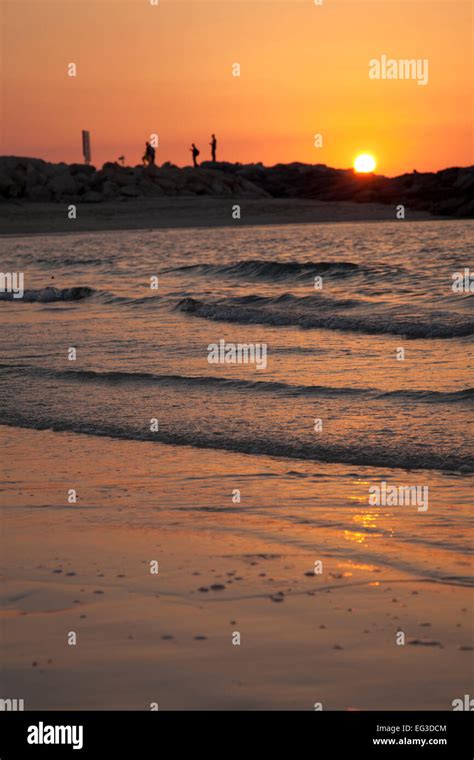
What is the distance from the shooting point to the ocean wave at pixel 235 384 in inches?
358

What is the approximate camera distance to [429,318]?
14664 mm

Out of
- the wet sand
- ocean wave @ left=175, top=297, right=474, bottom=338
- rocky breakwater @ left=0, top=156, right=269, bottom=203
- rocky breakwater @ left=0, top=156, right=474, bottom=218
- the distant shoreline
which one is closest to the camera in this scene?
the wet sand

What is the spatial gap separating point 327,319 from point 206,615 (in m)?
10.9

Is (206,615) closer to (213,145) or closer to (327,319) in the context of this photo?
(327,319)

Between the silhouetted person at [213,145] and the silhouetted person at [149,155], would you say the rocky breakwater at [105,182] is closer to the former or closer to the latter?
the silhouetted person at [149,155]

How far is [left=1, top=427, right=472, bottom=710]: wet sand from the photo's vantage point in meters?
3.62

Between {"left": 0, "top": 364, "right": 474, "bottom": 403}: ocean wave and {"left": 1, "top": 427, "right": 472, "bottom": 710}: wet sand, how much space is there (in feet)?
11.2

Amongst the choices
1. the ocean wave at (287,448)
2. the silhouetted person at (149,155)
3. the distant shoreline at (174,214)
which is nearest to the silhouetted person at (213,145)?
the silhouetted person at (149,155)

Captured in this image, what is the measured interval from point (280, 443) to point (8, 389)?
3.64 meters

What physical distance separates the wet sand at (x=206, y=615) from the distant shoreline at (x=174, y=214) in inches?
1902

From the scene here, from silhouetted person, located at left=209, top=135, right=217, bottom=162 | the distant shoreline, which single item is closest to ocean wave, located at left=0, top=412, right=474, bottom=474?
the distant shoreline

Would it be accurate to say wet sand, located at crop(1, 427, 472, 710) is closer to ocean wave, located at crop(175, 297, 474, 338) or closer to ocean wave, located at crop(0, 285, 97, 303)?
ocean wave, located at crop(175, 297, 474, 338)

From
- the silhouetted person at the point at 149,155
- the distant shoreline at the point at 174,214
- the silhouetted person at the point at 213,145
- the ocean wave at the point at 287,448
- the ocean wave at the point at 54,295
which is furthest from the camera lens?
the silhouetted person at the point at 213,145

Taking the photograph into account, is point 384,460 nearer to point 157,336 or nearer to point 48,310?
point 157,336
